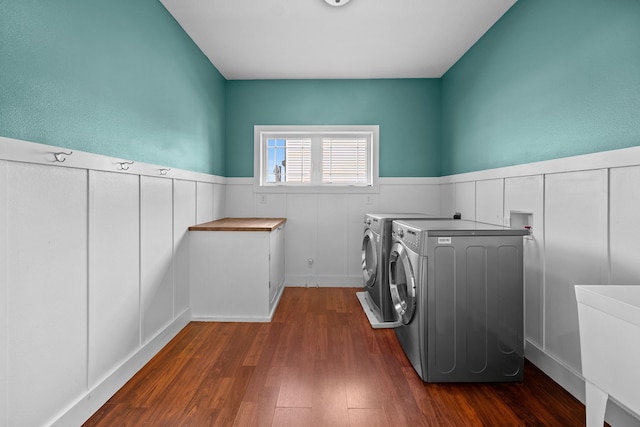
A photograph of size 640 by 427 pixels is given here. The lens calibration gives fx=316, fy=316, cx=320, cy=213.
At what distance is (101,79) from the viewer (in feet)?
5.24

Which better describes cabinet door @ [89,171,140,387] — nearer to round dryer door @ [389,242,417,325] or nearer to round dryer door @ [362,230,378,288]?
round dryer door @ [389,242,417,325]

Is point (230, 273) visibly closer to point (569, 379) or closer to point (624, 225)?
point (569, 379)

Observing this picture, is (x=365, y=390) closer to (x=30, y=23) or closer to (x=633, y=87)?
(x=633, y=87)

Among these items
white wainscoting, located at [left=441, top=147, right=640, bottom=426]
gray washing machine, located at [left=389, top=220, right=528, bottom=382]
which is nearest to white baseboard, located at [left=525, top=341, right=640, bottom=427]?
white wainscoting, located at [left=441, top=147, right=640, bottom=426]

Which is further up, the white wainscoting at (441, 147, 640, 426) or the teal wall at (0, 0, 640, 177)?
the teal wall at (0, 0, 640, 177)

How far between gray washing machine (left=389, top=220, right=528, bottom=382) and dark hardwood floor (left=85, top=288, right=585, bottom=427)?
13cm

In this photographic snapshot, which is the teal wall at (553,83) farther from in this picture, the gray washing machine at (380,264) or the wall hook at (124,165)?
the wall hook at (124,165)

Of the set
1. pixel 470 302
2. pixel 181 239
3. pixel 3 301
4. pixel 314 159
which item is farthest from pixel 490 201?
pixel 3 301

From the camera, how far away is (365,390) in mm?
1713

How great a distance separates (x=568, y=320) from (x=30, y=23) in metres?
2.86

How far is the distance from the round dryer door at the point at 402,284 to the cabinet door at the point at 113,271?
1631 millimetres

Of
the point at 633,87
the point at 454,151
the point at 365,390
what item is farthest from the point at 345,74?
the point at 365,390

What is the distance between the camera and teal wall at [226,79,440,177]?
3.66 metres

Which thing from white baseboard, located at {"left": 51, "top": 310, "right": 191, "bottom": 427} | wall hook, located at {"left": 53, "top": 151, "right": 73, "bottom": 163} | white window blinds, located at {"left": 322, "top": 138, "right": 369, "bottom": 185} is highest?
white window blinds, located at {"left": 322, "top": 138, "right": 369, "bottom": 185}
